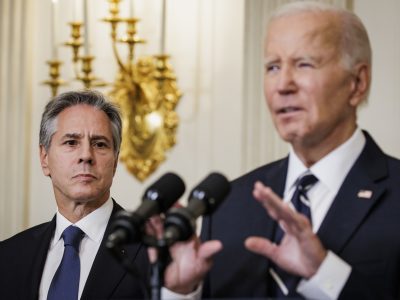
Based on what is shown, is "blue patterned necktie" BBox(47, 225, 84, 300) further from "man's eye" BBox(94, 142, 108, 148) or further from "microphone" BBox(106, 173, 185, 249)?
"microphone" BBox(106, 173, 185, 249)

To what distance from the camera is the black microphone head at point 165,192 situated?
8.05 ft


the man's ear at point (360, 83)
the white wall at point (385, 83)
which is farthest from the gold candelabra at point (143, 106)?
the man's ear at point (360, 83)

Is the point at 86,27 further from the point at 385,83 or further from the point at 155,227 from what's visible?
the point at 155,227

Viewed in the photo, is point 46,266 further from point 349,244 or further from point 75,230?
point 349,244

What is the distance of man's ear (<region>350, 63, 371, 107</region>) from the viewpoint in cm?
280

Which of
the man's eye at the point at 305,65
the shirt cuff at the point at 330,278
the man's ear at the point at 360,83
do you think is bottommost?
the shirt cuff at the point at 330,278

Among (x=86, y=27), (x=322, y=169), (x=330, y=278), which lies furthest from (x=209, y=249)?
(x=86, y=27)

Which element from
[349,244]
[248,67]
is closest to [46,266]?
[349,244]

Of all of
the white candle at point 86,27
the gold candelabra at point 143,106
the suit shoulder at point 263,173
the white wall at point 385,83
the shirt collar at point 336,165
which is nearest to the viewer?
the shirt collar at point 336,165

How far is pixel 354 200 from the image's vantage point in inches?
106

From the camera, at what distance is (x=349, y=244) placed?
2662 mm

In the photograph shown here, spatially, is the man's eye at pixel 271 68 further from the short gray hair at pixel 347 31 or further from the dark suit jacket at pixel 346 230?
the dark suit jacket at pixel 346 230

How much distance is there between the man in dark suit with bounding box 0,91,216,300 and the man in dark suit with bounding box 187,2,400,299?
0.68 meters

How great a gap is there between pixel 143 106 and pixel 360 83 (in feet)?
13.2
